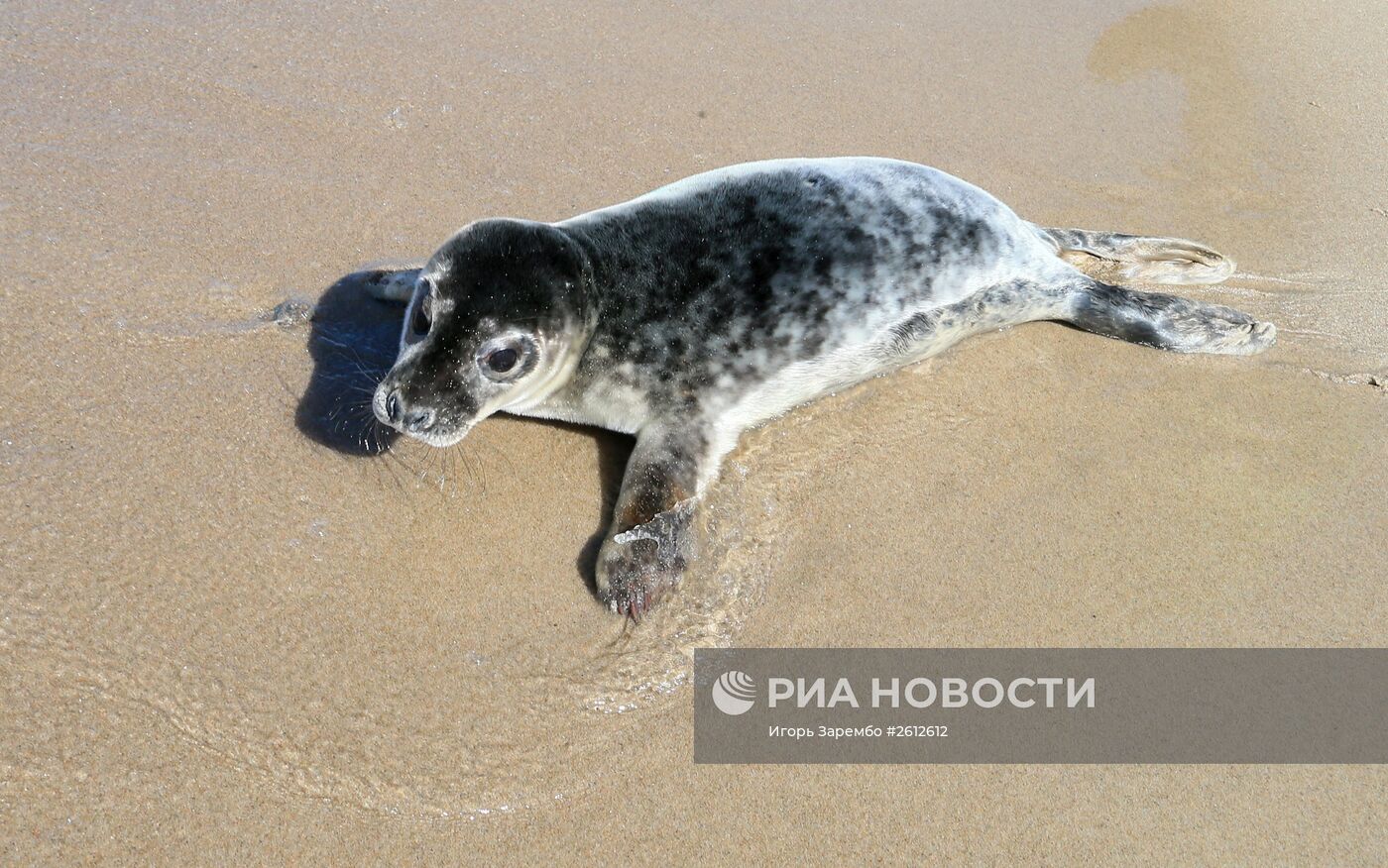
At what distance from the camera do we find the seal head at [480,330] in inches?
121

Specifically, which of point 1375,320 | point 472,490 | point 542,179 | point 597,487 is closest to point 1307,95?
point 1375,320

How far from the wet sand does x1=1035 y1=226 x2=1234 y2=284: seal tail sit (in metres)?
0.14

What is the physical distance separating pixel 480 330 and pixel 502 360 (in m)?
0.12

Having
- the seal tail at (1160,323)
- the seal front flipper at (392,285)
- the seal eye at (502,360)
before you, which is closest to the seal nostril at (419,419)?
the seal eye at (502,360)

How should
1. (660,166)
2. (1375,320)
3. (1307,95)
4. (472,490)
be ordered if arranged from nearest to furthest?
(472,490)
(1375,320)
(660,166)
(1307,95)

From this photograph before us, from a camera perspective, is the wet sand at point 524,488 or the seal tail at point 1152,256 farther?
the seal tail at point 1152,256

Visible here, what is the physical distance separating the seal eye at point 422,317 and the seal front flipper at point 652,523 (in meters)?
0.81

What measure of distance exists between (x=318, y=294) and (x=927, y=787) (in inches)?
108

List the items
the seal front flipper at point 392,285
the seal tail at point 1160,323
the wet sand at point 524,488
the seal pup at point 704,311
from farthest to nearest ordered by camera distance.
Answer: the seal tail at point 1160,323 → the seal front flipper at point 392,285 → the seal pup at point 704,311 → the wet sand at point 524,488

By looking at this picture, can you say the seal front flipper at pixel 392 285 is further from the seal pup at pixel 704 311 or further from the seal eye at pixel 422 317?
the seal eye at pixel 422 317

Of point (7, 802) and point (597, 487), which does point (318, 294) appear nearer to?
point (597, 487)

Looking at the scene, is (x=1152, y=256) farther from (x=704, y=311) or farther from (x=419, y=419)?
(x=419, y=419)

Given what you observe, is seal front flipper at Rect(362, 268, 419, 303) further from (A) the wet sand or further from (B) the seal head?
(B) the seal head

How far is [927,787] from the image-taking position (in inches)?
105
